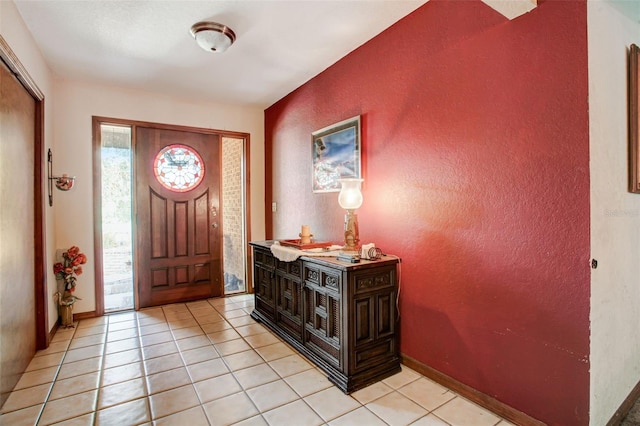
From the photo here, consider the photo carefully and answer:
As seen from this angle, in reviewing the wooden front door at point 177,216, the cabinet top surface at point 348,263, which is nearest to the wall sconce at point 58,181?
the wooden front door at point 177,216

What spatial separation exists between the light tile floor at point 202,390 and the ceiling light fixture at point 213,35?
243 cm

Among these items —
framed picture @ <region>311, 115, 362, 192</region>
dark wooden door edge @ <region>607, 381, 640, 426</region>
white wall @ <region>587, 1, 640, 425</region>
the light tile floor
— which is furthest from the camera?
framed picture @ <region>311, 115, 362, 192</region>

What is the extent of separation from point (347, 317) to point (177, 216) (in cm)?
278

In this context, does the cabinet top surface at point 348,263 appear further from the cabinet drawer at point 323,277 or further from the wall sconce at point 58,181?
the wall sconce at point 58,181

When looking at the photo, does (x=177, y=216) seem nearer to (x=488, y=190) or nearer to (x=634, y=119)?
(x=488, y=190)

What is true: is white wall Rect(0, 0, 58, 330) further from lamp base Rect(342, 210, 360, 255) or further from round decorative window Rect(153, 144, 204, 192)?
lamp base Rect(342, 210, 360, 255)

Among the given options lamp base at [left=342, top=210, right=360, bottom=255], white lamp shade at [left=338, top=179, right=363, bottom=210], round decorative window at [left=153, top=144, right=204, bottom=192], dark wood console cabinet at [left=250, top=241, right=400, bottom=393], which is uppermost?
round decorative window at [left=153, top=144, right=204, bottom=192]

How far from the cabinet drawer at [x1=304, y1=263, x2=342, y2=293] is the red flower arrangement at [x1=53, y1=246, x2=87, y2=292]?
2.45 meters

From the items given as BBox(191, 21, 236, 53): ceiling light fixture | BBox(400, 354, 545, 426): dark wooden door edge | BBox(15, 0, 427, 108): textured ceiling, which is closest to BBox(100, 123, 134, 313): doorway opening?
BBox(15, 0, 427, 108): textured ceiling

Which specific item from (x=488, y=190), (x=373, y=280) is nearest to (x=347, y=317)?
(x=373, y=280)

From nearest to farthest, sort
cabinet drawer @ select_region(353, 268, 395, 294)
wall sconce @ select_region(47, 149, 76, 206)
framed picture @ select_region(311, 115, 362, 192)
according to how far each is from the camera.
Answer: cabinet drawer @ select_region(353, 268, 395, 294) → framed picture @ select_region(311, 115, 362, 192) → wall sconce @ select_region(47, 149, 76, 206)

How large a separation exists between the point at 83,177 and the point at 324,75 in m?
2.78

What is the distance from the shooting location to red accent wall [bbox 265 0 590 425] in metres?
1.51

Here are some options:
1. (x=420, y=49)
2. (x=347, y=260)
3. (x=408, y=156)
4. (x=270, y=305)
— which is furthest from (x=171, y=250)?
(x=420, y=49)
